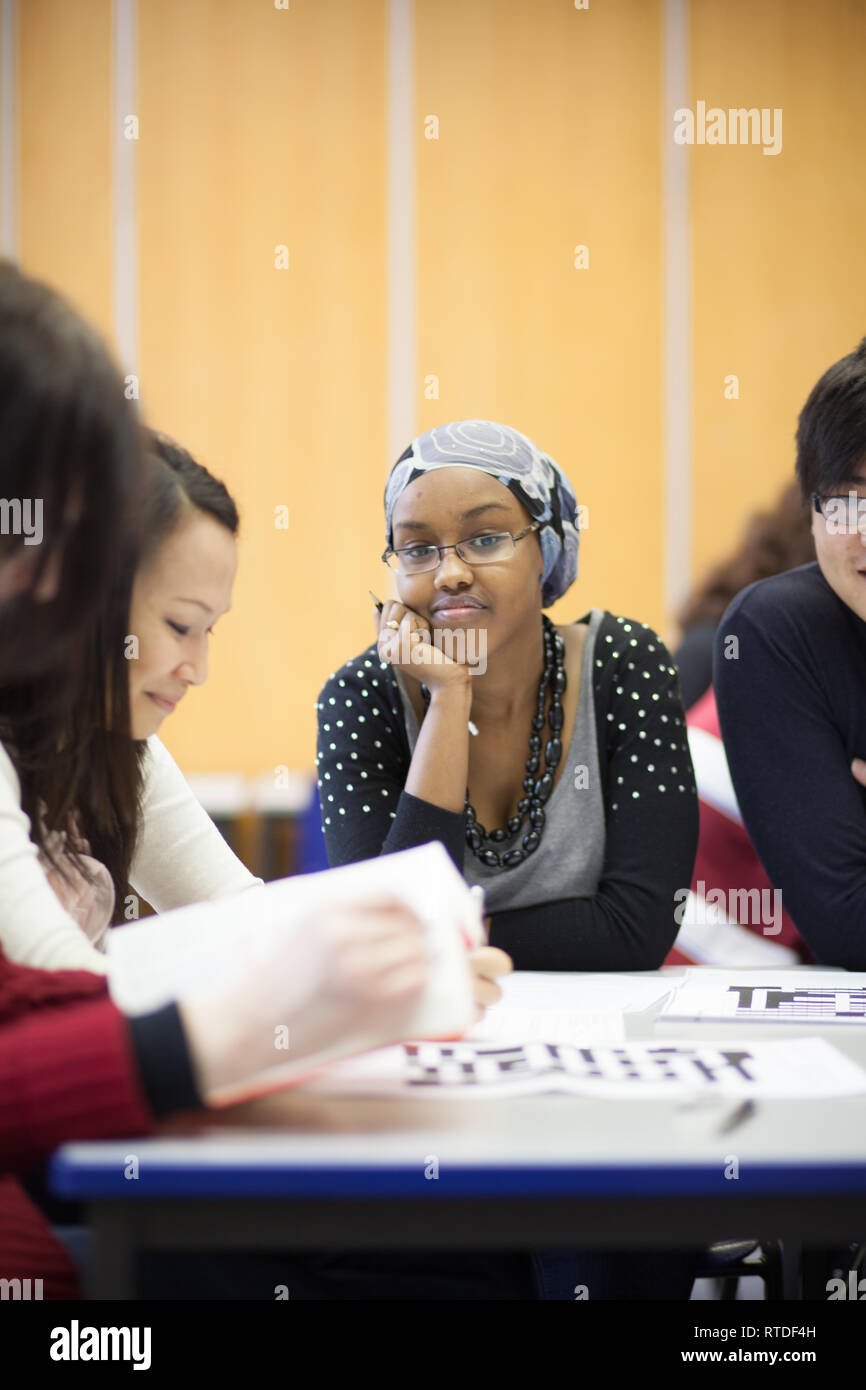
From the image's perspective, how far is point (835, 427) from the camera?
1735mm

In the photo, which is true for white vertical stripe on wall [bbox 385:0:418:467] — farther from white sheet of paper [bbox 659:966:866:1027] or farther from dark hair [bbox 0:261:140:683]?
dark hair [bbox 0:261:140:683]

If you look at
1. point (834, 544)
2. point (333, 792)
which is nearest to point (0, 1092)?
point (333, 792)

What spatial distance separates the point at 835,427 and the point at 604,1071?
40.1 inches

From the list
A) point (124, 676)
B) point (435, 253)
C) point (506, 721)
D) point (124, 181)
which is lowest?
point (506, 721)

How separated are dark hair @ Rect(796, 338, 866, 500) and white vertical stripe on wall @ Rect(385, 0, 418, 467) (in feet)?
10.3

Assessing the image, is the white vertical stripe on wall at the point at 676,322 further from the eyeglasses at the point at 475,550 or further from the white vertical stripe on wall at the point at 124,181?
the eyeglasses at the point at 475,550

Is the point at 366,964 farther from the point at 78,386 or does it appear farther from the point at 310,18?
the point at 310,18

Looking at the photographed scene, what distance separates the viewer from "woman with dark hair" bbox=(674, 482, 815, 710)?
3.05 metres

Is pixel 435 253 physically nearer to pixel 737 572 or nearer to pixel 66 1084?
pixel 737 572

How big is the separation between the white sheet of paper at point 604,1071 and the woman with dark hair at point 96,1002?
0.14m

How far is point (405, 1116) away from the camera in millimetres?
933

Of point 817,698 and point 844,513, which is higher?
point 844,513

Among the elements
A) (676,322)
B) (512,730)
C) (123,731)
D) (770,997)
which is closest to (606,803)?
(512,730)

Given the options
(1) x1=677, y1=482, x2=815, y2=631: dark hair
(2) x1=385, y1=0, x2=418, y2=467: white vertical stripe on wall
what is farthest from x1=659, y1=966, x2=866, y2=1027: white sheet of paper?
(2) x1=385, y1=0, x2=418, y2=467: white vertical stripe on wall
